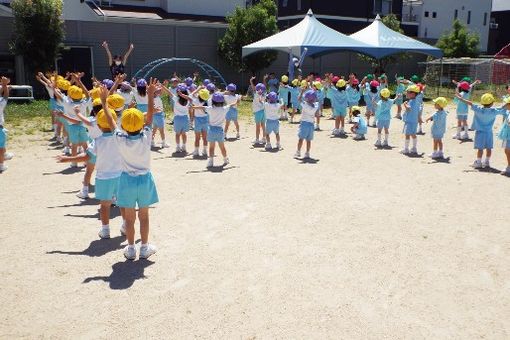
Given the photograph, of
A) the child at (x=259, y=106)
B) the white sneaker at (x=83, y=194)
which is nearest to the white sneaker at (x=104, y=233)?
the white sneaker at (x=83, y=194)

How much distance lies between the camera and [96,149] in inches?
239

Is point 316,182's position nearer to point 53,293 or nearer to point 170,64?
point 53,293

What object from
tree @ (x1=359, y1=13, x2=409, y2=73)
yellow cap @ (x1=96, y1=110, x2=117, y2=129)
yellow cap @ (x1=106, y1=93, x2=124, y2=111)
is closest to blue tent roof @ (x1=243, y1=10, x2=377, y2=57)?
tree @ (x1=359, y1=13, x2=409, y2=73)

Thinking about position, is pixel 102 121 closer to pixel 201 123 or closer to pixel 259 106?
pixel 201 123

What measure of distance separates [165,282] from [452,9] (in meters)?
49.8

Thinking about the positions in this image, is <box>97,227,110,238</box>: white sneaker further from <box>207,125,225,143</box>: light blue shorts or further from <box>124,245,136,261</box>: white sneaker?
<box>207,125,225,143</box>: light blue shorts

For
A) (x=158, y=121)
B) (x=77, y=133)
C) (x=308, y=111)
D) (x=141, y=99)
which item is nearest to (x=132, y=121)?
(x=77, y=133)

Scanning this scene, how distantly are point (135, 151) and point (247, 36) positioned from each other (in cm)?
2047

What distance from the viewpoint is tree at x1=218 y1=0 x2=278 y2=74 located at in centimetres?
2464

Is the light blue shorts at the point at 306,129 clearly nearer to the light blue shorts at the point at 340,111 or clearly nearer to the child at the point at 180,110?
the child at the point at 180,110

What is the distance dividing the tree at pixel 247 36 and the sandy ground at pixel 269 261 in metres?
16.6

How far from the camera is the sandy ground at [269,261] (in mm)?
4250

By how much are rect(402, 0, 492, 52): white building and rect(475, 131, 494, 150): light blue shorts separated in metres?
36.8

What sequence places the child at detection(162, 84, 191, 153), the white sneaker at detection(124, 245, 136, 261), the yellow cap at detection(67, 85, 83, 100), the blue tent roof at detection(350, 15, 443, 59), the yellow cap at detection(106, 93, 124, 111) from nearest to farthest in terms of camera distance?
the white sneaker at detection(124, 245, 136, 261) < the yellow cap at detection(106, 93, 124, 111) < the yellow cap at detection(67, 85, 83, 100) < the child at detection(162, 84, 191, 153) < the blue tent roof at detection(350, 15, 443, 59)
